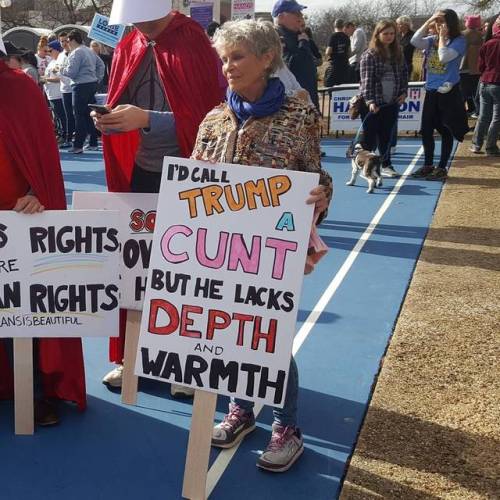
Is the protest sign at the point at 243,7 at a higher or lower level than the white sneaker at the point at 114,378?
higher

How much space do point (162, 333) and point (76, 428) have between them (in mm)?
944

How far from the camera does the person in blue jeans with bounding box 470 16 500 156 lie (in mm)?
9445

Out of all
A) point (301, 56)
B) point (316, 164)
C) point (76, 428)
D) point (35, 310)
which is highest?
point (301, 56)

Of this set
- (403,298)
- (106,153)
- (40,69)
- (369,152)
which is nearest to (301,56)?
(369,152)

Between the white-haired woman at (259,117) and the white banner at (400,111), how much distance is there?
9.56m

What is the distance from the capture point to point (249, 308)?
96.4 inches

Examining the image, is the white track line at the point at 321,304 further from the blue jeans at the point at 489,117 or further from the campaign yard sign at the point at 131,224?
the blue jeans at the point at 489,117

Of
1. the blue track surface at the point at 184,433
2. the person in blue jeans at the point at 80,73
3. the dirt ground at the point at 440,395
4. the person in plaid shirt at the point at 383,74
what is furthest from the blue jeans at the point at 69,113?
the blue track surface at the point at 184,433

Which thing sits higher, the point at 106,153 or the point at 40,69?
the point at 40,69

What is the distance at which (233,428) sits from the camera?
299 centimetres

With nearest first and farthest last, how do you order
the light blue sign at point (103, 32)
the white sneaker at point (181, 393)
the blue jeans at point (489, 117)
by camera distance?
1. the white sneaker at point (181, 393)
2. the light blue sign at point (103, 32)
3. the blue jeans at point (489, 117)

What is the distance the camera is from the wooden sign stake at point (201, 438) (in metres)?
2.48

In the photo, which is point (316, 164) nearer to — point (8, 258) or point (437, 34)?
point (8, 258)

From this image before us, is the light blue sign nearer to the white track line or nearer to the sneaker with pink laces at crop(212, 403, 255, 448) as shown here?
the white track line
